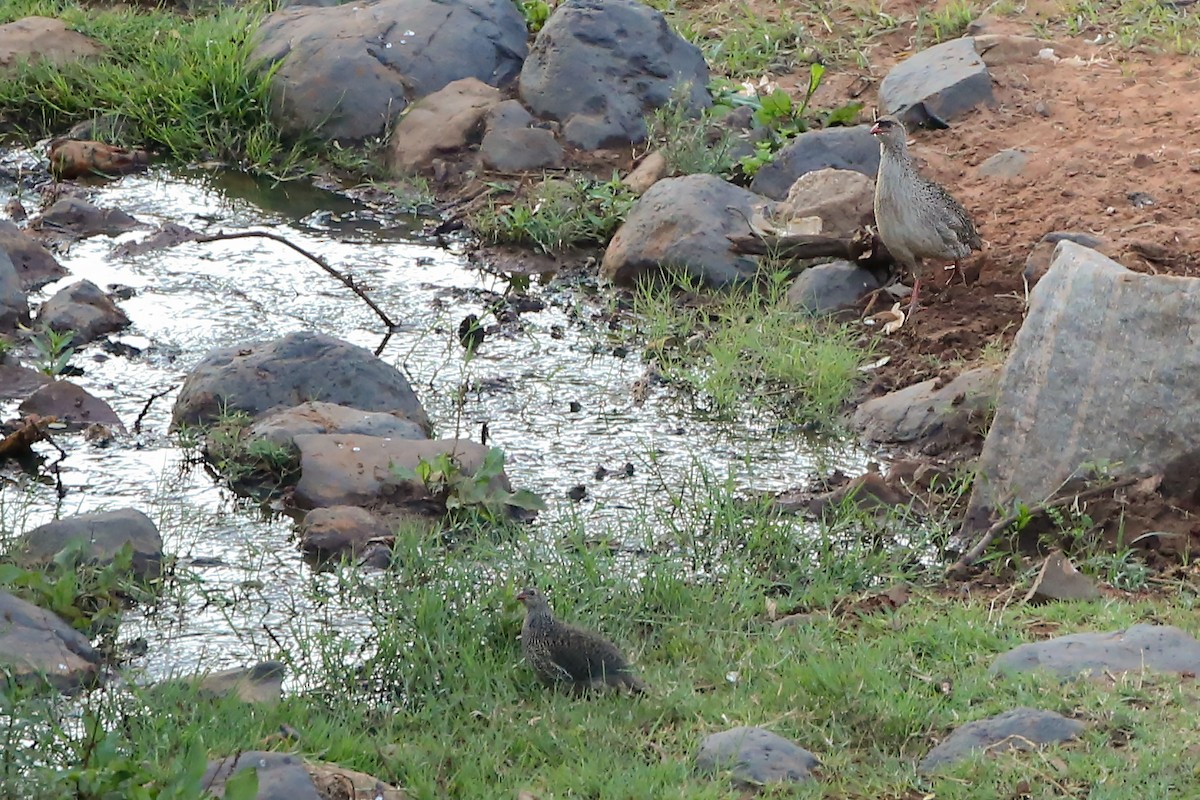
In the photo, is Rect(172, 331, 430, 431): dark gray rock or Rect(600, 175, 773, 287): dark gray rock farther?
Rect(600, 175, 773, 287): dark gray rock

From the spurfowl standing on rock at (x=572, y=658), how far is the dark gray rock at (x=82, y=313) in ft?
11.7

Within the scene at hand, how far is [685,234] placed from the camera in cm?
802

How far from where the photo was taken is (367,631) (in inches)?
196

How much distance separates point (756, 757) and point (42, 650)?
201 centimetres

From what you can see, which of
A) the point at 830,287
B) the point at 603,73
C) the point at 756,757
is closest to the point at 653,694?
the point at 756,757

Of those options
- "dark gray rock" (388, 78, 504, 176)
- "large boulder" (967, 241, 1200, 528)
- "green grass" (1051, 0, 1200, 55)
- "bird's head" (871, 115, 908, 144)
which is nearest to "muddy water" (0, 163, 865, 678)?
"dark gray rock" (388, 78, 504, 176)

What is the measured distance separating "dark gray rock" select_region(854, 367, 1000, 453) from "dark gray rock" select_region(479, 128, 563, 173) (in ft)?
10.4

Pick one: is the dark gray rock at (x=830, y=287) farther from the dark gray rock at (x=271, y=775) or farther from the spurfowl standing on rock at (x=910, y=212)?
the dark gray rock at (x=271, y=775)

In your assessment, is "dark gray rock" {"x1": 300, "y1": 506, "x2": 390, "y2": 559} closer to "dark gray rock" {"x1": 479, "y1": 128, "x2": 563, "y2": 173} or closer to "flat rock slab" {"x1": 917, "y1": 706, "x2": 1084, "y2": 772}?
"flat rock slab" {"x1": 917, "y1": 706, "x2": 1084, "y2": 772}

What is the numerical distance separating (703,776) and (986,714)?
2.62 ft

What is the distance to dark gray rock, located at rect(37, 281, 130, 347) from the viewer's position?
7.24 metres

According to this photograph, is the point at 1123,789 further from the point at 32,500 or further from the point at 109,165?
the point at 109,165

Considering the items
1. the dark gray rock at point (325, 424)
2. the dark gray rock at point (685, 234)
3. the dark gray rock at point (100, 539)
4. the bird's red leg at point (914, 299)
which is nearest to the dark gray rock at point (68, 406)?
the dark gray rock at point (325, 424)

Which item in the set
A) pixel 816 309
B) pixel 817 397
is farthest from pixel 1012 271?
pixel 817 397
